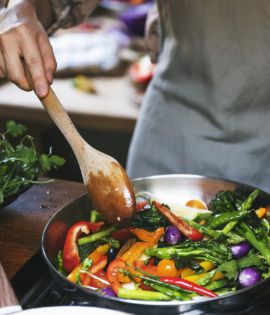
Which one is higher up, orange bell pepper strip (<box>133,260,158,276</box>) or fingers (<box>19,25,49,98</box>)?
fingers (<box>19,25,49,98</box>)

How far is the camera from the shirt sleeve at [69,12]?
161 centimetres

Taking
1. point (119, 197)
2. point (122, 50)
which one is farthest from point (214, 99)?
point (122, 50)

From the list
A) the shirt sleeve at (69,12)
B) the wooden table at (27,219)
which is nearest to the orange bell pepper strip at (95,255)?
the wooden table at (27,219)

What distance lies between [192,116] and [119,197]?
2.01ft

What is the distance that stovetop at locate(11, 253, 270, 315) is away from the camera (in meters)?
0.96

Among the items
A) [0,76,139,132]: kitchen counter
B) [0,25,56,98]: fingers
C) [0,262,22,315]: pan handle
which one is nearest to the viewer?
[0,262,22,315]: pan handle

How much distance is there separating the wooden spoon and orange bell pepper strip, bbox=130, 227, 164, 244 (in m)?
0.04

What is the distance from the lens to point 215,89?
1.57m

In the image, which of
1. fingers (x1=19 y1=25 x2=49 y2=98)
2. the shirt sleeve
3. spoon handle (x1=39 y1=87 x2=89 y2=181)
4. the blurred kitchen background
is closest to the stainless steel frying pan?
spoon handle (x1=39 y1=87 x2=89 y2=181)

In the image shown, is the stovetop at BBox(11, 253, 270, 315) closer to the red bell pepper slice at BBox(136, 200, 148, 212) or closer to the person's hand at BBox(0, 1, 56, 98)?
the red bell pepper slice at BBox(136, 200, 148, 212)

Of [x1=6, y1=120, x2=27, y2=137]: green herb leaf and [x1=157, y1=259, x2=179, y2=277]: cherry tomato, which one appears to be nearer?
[x1=157, y1=259, x2=179, y2=277]: cherry tomato

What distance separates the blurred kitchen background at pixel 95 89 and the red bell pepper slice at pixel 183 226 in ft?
3.96

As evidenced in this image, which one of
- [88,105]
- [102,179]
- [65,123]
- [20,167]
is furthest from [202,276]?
[88,105]

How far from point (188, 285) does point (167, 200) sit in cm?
34
